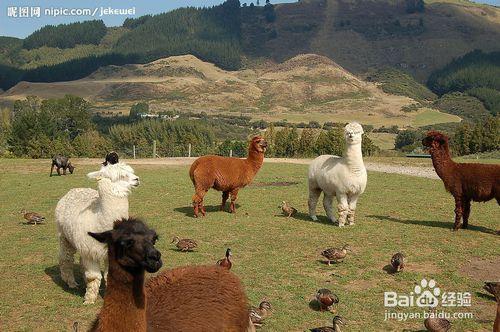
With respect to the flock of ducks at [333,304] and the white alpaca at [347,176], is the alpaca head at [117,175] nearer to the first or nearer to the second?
the flock of ducks at [333,304]

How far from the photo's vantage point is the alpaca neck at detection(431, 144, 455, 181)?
12.1m

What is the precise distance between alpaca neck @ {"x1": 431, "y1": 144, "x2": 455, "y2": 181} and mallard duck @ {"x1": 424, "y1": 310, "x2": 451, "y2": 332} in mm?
6455

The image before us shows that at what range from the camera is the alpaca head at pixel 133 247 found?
3611mm

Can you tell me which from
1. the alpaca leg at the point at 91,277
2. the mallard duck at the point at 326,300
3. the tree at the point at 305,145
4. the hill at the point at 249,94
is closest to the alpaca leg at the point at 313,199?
the mallard duck at the point at 326,300

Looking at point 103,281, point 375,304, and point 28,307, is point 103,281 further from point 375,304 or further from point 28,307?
point 375,304

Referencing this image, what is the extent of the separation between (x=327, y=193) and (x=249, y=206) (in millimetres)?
3682

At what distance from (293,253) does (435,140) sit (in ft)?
16.9

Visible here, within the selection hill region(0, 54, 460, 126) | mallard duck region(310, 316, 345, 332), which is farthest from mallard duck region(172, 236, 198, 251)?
hill region(0, 54, 460, 126)

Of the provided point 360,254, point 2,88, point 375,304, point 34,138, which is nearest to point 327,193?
point 360,254

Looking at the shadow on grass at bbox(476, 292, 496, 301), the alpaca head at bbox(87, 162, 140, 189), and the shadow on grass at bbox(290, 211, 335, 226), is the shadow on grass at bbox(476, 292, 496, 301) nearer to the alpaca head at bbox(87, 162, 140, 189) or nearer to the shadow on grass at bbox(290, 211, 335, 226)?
the shadow on grass at bbox(290, 211, 335, 226)

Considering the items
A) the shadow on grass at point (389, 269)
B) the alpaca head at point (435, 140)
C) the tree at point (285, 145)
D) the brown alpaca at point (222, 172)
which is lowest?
the tree at point (285, 145)

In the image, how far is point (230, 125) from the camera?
355 feet

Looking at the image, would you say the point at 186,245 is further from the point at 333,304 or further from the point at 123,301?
the point at 123,301

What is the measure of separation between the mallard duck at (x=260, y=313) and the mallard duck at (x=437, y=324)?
2.14 metres
